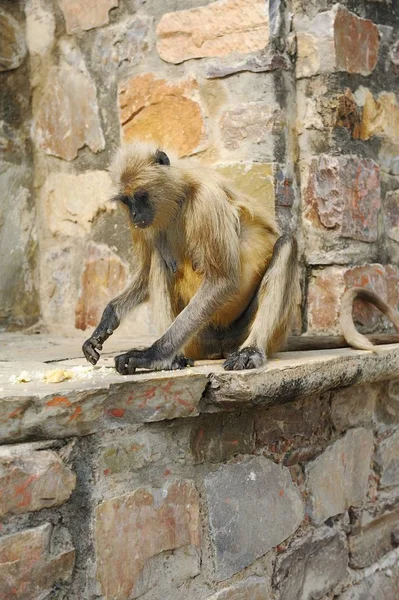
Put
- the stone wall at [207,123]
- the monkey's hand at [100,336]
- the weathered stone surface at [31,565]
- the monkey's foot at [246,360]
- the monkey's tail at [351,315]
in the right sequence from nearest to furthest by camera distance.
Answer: the weathered stone surface at [31,565] → the monkey's foot at [246,360] → the monkey's hand at [100,336] → the monkey's tail at [351,315] → the stone wall at [207,123]

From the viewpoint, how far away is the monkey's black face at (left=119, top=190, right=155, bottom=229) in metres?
2.66

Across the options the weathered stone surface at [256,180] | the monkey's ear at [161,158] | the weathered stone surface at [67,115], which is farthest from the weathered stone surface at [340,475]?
the weathered stone surface at [67,115]

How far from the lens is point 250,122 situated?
3.24 metres

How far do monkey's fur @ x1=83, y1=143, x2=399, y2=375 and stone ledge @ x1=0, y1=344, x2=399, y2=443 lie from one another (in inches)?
4.6

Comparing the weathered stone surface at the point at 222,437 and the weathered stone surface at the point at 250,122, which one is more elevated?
the weathered stone surface at the point at 250,122

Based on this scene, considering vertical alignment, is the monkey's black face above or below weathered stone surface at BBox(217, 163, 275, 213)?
below

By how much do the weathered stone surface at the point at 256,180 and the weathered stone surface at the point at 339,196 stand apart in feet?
0.78

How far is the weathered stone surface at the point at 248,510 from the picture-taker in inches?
96.1

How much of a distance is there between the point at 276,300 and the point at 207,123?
3.42 feet

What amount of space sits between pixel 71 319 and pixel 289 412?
1585 mm

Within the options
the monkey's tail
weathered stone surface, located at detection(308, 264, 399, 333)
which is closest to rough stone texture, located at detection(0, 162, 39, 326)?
weathered stone surface, located at detection(308, 264, 399, 333)

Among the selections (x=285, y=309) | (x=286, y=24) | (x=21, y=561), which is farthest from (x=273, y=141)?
(x=21, y=561)

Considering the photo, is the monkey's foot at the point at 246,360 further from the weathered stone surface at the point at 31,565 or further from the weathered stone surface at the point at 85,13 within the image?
the weathered stone surface at the point at 85,13

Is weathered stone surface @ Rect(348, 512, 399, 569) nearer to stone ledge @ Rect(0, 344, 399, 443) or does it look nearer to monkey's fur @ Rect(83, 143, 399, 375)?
stone ledge @ Rect(0, 344, 399, 443)
